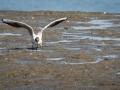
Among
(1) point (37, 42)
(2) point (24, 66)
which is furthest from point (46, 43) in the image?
(2) point (24, 66)

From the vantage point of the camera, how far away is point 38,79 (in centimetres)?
1364

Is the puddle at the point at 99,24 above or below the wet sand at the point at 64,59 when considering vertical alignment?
above

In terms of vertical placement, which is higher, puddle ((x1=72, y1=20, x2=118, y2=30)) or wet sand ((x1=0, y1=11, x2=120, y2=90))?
puddle ((x1=72, y1=20, x2=118, y2=30))

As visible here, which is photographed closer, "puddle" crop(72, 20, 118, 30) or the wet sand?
the wet sand

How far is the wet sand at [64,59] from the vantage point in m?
13.2

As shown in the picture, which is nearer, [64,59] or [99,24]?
[64,59]

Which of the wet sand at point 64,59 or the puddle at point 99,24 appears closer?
the wet sand at point 64,59

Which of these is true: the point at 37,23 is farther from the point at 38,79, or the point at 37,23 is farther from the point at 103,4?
the point at 103,4

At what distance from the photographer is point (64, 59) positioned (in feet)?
53.6

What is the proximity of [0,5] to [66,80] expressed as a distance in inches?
1285

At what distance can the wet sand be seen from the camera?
1320cm

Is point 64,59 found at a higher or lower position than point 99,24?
lower

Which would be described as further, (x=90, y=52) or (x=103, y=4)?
(x=103, y=4)

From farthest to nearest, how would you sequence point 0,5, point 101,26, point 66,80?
point 0,5 < point 101,26 < point 66,80
